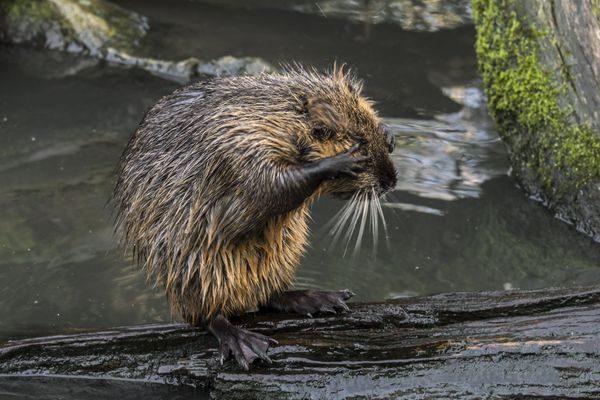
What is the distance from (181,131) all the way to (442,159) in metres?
3.60

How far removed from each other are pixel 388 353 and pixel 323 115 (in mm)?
1104

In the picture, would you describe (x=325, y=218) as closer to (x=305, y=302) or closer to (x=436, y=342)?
(x=305, y=302)

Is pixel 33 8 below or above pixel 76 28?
above

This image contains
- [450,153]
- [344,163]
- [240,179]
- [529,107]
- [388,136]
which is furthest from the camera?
[450,153]

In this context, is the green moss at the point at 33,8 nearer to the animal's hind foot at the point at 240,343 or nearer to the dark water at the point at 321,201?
the dark water at the point at 321,201

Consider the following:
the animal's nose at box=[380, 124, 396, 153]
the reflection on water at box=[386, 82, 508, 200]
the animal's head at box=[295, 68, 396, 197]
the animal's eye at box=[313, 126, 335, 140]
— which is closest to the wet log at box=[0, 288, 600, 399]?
the animal's head at box=[295, 68, 396, 197]

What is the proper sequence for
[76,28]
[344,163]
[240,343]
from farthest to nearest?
[76,28] < [240,343] < [344,163]

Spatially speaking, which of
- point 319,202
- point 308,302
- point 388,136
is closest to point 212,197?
point 308,302

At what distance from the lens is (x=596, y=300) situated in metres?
4.14

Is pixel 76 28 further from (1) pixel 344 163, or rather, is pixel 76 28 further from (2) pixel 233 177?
(1) pixel 344 163

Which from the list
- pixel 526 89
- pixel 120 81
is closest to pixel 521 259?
pixel 526 89

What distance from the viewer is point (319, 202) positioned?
22.7ft

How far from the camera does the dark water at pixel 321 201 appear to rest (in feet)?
19.4

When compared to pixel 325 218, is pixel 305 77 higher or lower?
higher
